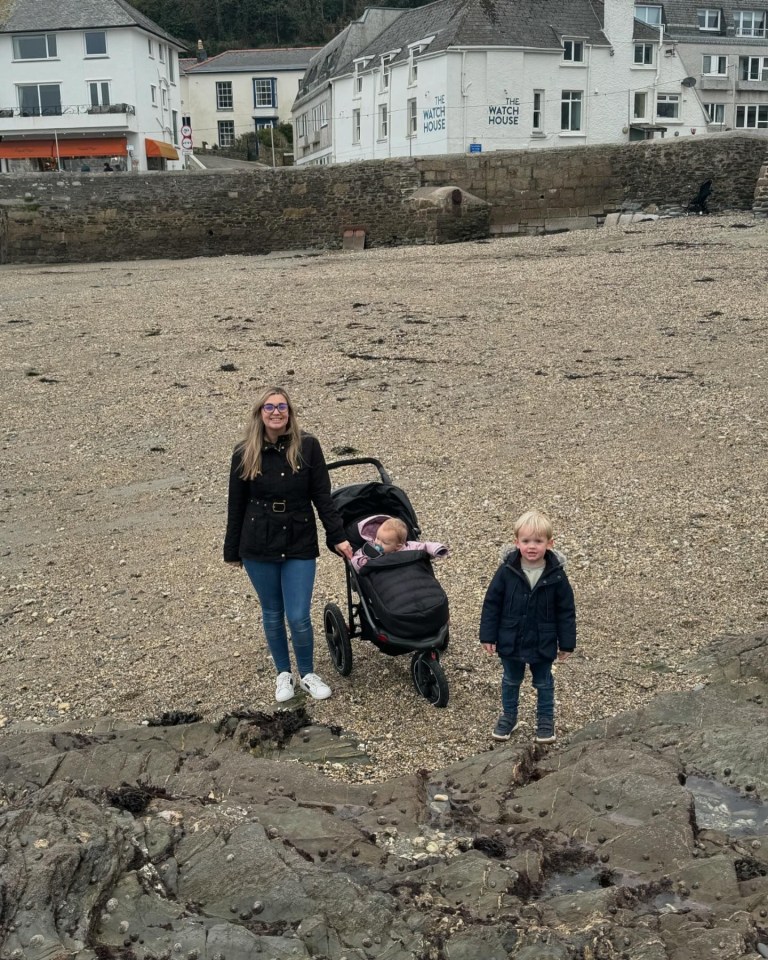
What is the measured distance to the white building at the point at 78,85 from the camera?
43.8 meters

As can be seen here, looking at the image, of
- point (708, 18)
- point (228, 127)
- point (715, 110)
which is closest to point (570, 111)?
point (715, 110)

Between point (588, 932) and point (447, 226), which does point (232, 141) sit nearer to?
point (447, 226)

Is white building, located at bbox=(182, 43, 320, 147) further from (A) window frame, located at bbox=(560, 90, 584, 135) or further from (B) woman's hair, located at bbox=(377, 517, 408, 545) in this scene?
(B) woman's hair, located at bbox=(377, 517, 408, 545)

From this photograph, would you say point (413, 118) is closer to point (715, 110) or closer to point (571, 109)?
point (571, 109)

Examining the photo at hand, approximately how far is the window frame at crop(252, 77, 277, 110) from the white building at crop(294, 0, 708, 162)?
21.0m

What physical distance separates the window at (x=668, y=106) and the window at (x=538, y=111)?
311 inches

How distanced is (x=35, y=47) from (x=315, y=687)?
46.8 metres

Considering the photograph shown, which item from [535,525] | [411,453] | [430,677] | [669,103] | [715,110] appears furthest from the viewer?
[715,110]

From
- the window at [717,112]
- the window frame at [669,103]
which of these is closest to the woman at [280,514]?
the window frame at [669,103]

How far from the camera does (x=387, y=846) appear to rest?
3.96 m

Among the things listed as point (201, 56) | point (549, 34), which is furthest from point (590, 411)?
point (201, 56)

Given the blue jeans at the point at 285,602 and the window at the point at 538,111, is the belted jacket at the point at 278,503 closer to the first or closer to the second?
the blue jeans at the point at 285,602

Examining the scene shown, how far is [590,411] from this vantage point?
1062cm

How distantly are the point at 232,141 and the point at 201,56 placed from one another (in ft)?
23.4
